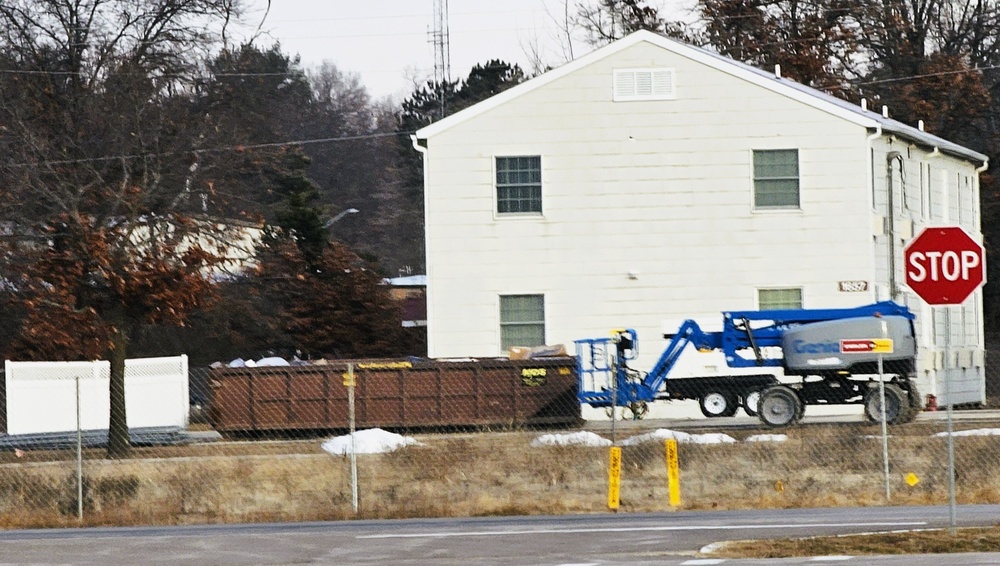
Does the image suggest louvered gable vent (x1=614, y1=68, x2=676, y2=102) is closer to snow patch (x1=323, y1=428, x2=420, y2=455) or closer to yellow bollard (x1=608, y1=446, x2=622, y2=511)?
snow patch (x1=323, y1=428, x2=420, y2=455)

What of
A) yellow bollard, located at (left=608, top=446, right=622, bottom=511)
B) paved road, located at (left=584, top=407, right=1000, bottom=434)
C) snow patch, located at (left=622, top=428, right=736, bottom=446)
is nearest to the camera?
yellow bollard, located at (left=608, top=446, right=622, bottom=511)

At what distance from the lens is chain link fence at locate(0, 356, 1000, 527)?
71.3 ft

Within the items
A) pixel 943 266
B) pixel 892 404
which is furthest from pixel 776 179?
→ pixel 943 266

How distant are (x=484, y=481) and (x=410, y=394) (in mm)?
7952

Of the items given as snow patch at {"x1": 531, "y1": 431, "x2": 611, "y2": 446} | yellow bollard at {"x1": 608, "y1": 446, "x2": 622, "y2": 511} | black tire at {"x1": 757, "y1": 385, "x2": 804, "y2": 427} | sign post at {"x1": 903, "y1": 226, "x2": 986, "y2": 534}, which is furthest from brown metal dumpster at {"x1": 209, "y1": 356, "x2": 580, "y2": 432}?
sign post at {"x1": 903, "y1": 226, "x2": 986, "y2": 534}

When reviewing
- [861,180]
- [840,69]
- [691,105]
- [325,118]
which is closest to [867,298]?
[861,180]

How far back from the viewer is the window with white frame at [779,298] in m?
34.9

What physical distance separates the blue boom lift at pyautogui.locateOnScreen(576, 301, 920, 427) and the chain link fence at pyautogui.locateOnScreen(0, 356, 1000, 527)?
0.10 m

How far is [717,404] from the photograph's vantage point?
1254 inches

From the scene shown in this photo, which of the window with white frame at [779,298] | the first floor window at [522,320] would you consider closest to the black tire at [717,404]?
the window with white frame at [779,298]

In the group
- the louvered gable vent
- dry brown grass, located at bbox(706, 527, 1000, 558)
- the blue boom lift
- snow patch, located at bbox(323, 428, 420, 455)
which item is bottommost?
dry brown grass, located at bbox(706, 527, 1000, 558)

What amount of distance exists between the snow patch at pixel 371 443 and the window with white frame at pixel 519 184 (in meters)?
8.25

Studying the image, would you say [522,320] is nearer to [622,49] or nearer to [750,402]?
[750,402]

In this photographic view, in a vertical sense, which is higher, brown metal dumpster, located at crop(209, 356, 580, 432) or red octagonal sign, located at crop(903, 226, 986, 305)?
red octagonal sign, located at crop(903, 226, 986, 305)
